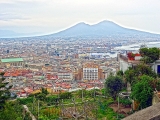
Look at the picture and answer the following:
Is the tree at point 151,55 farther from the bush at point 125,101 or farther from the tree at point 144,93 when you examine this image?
the tree at point 144,93

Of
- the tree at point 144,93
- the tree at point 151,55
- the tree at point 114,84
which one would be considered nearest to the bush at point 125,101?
the tree at point 114,84

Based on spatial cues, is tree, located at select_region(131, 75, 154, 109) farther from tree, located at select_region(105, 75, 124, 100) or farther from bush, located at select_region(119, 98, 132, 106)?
tree, located at select_region(105, 75, 124, 100)

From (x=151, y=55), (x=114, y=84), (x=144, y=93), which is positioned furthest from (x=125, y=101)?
(x=151, y=55)

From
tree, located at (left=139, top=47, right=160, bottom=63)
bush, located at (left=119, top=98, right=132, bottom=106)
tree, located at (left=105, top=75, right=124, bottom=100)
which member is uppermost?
tree, located at (left=139, top=47, right=160, bottom=63)

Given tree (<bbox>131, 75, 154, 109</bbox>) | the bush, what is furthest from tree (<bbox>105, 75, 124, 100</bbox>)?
tree (<bbox>131, 75, 154, 109</bbox>)

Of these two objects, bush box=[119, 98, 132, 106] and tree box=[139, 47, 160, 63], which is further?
tree box=[139, 47, 160, 63]

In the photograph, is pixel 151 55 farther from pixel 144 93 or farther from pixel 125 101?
pixel 144 93

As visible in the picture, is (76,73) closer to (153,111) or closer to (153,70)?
(153,70)

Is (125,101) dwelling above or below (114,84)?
below

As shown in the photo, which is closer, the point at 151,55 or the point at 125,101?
the point at 125,101
